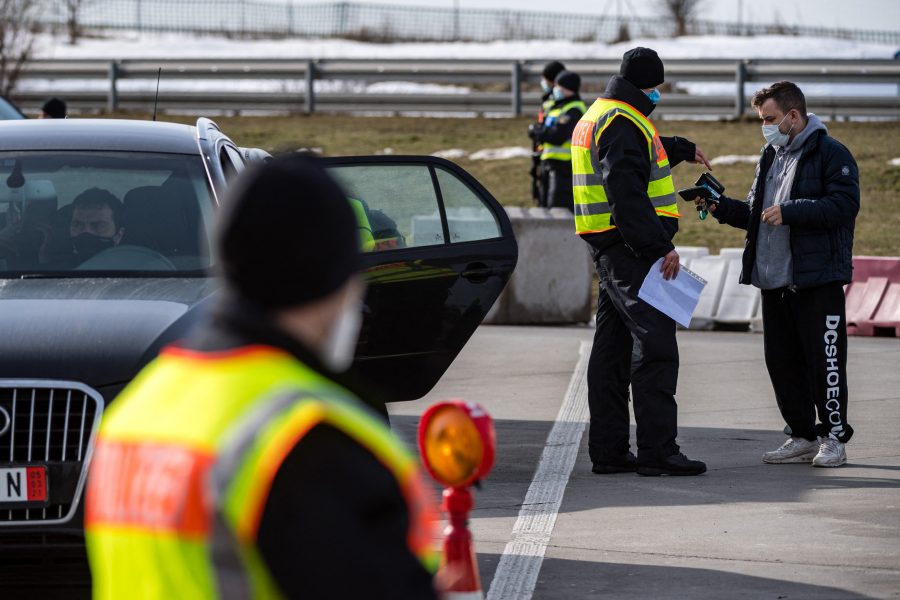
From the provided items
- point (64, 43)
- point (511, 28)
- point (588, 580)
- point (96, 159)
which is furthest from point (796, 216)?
point (511, 28)

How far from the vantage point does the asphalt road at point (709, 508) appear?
5480mm

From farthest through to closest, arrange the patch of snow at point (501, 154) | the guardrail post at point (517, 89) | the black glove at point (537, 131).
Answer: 1. the guardrail post at point (517, 89)
2. the patch of snow at point (501, 154)
3. the black glove at point (537, 131)

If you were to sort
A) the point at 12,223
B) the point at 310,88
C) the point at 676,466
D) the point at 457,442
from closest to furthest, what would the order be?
1. the point at 457,442
2. the point at 12,223
3. the point at 676,466
4. the point at 310,88

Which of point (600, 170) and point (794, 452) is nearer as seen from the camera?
point (600, 170)

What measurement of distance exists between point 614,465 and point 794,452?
91 cm

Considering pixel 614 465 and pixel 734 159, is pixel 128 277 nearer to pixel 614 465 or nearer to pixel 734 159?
pixel 614 465

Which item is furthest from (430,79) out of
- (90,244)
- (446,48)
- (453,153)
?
(90,244)

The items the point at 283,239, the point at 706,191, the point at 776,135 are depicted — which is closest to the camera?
the point at 283,239

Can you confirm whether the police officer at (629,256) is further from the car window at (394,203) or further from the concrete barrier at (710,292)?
the concrete barrier at (710,292)

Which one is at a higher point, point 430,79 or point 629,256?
point 430,79

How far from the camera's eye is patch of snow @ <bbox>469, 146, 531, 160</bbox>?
21.5 meters

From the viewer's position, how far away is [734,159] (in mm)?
19984

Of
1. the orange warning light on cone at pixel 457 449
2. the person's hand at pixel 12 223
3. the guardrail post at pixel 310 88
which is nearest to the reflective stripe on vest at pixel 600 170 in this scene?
the person's hand at pixel 12 223

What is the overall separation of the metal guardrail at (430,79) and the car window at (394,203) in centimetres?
1652
